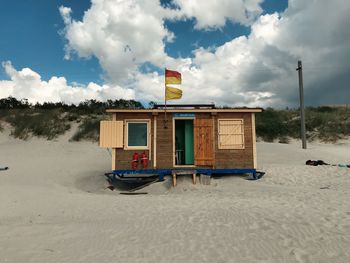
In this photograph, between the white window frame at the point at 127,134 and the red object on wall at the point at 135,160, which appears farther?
the white window frame at the point at 127,134

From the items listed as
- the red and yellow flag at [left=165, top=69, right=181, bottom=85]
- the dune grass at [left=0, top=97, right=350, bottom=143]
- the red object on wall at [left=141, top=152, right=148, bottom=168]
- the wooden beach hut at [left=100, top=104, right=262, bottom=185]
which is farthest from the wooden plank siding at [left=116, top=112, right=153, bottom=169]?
the dune grass at [left=0, top=97, right=350, bottom=143]

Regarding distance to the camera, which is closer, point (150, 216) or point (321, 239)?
point (321, 239)

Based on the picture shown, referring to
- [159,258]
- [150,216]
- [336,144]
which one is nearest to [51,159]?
[150,216]

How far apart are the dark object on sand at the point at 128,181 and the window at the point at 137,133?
153 cm

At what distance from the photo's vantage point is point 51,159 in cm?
1880

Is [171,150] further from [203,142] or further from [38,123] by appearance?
[38,123]

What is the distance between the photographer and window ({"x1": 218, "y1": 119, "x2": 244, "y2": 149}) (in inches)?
511

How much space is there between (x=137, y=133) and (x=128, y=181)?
2157 mm

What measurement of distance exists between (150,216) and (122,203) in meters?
2.06

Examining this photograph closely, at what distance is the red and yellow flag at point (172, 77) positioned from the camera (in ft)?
44.1

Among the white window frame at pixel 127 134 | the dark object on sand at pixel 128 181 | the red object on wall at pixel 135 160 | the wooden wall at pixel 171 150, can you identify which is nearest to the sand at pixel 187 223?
the dark object on sand at pixel 128 181

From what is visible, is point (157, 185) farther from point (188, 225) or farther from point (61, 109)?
point (61, 109)

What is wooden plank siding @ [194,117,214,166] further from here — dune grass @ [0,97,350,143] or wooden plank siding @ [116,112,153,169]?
dune grass @ [0,97,350,143]

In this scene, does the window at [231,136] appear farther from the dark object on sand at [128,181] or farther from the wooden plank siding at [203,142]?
the dark object on sand at [128,181]
